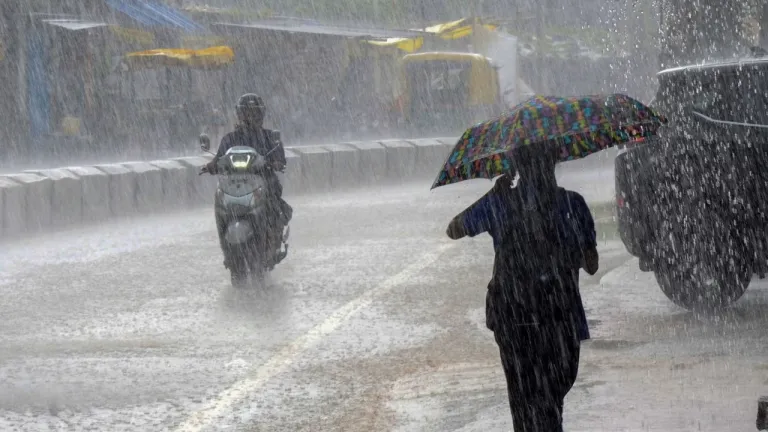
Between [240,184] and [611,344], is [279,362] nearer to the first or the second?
[611,344]

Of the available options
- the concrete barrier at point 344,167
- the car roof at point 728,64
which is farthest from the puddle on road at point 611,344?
the concrete barrier at point 344,167

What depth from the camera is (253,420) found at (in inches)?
262

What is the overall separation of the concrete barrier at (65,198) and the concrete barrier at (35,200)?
0.11 metres

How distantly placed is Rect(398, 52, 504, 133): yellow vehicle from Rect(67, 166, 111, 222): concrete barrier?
20.9m

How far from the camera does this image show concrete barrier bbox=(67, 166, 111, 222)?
1755 cm

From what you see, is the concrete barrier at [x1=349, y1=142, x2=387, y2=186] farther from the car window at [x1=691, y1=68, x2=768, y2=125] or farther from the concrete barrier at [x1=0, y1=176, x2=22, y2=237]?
the car window at [x1=691, y1=68, x2=768, y2=125]

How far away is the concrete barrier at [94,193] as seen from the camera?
17.5 metres

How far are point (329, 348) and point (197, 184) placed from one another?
1194 centimetres

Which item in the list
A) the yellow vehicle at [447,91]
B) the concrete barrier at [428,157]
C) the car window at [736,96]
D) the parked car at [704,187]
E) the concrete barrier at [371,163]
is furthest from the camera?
the yellow vehicle at [447,91]

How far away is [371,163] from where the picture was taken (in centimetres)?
2367

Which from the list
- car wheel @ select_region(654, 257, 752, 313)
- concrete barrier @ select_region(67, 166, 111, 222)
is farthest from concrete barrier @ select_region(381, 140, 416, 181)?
car wheel @ select_region(654, 257, 752, 313)

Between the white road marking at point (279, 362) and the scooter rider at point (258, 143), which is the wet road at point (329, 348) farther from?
the scooter rider at point (258, 143)

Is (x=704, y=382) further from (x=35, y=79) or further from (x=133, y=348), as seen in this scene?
(x=35, y=79)

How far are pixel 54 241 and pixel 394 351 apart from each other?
7.95 meters
